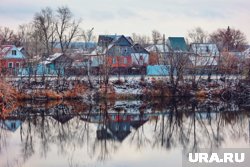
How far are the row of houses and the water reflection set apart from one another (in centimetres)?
626

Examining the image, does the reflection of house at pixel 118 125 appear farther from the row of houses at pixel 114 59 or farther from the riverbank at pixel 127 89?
the row of houses at pixel 114 59

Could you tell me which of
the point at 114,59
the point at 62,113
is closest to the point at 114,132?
the point at 62,113

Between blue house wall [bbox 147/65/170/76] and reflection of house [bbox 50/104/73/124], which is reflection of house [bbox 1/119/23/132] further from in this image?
blue house wall [bbox 147/65/170/76]

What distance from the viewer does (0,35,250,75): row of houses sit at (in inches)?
1408

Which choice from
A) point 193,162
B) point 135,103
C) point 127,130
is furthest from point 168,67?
point 193,162

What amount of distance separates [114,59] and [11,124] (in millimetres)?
20032

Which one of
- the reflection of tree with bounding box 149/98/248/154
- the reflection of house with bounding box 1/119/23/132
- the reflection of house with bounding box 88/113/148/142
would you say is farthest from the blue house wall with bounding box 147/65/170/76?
the reflection of house with bounding box 1/119/23/132

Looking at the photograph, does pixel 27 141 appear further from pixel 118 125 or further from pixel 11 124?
pixel 118 125

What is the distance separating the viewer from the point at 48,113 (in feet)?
84.7

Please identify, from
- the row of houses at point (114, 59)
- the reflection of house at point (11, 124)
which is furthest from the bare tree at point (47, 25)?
the reflection of house at point (11, 124)

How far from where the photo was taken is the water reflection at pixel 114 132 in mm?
15062

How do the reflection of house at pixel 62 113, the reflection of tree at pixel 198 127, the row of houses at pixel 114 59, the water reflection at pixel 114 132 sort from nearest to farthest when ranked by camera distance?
the water reflection at pixel 114 132 → the reflection of tree at pixel 198 127 → the reflection of house at pixel 62 113 → the row of houses at pixel 114 59

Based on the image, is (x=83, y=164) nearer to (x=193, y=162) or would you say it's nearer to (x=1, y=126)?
(x=193, y=162)

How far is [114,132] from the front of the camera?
19.9 meters
